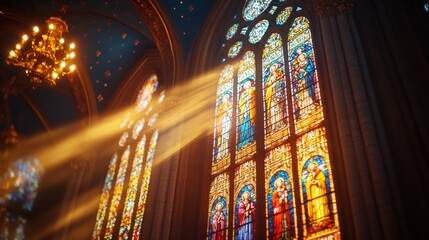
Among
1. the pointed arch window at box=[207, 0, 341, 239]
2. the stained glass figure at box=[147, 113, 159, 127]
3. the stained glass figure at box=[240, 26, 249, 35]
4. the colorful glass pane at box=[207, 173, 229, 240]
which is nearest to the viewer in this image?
the pointed arch window at box=[207, 0, 341, 239]

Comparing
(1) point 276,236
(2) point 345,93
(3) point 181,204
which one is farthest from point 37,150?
(2) point 345,93

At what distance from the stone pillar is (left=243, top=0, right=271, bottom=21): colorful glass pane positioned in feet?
9.84

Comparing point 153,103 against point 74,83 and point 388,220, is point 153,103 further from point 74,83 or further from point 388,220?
point 388,220

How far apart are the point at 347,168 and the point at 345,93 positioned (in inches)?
45.9

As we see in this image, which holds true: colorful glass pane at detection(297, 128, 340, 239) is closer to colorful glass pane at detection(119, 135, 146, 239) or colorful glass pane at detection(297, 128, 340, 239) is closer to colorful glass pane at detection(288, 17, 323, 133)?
colorful glass pane at detection(288, 17, 323, 133)

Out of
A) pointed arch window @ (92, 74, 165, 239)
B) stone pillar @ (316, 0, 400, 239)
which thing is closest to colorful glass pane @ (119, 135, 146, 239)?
pointed arch window @ (92, 74, 165, 239)

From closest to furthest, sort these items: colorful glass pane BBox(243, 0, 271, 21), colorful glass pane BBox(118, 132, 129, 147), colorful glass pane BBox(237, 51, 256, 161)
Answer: colorful glass pane BBox(237, 51, 256, 161) < colorful glass pane BBox(243, 0, 271, 21) < colorful glass pane BBox(118, 132, 129, 147)

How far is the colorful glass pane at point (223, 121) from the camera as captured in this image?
8283 mm

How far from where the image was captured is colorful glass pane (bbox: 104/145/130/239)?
10430mm

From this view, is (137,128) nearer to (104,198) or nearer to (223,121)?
(104,198)

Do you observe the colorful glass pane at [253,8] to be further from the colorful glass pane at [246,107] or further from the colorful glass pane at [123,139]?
the colorful glass pane at [123,139]

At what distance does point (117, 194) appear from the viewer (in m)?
11.0

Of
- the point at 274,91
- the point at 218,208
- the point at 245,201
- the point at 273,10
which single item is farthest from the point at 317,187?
the point at 273,10

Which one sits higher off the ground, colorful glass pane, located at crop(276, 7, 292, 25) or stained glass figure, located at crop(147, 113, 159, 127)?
colorful glass pane, located at crop(276, 7, 292, 25)
